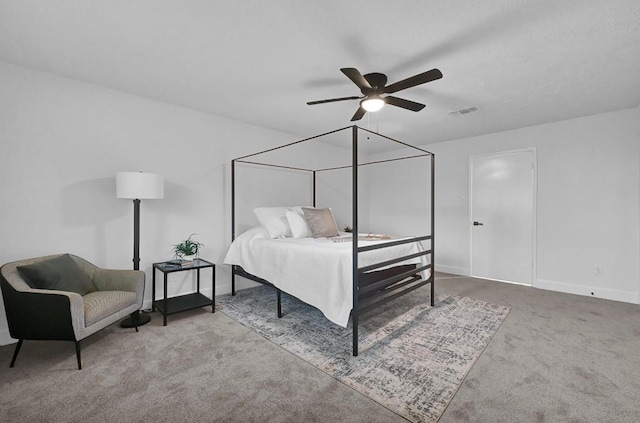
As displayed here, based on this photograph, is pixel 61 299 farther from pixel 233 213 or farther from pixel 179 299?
pixel 233 213

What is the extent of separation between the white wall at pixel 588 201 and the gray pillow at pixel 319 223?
3081 millimetres

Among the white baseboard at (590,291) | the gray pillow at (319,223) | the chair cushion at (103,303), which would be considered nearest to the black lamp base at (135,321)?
the chair cushion at (103,303)

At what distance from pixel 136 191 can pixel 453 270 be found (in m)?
5.02

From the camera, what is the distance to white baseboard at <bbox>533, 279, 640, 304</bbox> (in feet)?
11.7

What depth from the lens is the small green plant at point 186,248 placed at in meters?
3.22

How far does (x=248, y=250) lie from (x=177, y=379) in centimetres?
172

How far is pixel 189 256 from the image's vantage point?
3449 mm

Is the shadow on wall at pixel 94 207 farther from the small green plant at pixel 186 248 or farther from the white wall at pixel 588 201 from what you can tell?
the white wall at pixel 588 201

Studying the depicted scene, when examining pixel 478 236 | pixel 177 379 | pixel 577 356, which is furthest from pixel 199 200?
pixel 478 236

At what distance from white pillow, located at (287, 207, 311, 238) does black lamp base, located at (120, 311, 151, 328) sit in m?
1.85

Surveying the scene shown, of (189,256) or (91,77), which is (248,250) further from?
(91,77)

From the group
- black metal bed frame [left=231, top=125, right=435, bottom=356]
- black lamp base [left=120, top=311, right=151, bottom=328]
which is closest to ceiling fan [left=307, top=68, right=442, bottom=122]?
black metal bed frame [left=231, top=125, right=435, bottom=356]

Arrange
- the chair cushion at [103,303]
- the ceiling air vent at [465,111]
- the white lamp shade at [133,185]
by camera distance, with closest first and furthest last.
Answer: the chair cushion at [103,303] < the white lamp shade at [133,185] < the ceiling air vent at [465,111]

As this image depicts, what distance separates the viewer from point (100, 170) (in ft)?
9.62
